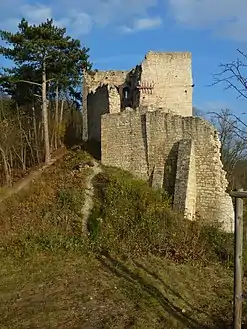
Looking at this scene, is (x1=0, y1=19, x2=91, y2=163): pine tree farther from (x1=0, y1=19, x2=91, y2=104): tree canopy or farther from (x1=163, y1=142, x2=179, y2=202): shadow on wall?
(x1=163, y1=142, x2=179, y2=202): shadow on wall

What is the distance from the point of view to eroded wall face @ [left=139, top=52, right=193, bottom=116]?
26609 millimetres

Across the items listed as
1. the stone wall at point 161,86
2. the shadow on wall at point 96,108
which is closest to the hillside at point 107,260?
the shadow on wall at point 96,108

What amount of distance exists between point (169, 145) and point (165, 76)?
7895mm

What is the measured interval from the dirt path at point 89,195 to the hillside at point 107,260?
6.5 inches

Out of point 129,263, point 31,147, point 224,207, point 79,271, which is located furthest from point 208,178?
point 31,147

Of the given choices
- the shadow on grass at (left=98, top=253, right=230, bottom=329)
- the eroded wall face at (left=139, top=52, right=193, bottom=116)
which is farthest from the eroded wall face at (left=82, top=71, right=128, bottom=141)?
the shadow on grass at (left=98, top=253, right=230, bottom=329)

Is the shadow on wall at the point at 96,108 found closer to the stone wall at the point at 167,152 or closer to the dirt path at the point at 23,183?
the dirt path at the point at 23,183

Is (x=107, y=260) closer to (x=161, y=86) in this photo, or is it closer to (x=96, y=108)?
(x=161, y=86)

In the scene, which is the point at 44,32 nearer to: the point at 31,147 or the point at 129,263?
the point at 31,147

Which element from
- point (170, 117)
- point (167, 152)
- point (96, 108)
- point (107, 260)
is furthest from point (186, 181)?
point (96, 108)

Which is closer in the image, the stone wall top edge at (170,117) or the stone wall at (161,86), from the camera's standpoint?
the stone wall top edge at (170,117)

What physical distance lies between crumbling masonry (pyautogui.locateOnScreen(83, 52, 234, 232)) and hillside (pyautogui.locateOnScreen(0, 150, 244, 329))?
0.86m

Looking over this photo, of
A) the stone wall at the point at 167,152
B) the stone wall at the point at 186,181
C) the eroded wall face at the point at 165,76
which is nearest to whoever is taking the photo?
the stone wall at the point at 186,181

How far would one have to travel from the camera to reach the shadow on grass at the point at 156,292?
951 centimetres
